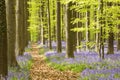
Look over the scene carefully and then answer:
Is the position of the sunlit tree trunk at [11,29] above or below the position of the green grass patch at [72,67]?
above

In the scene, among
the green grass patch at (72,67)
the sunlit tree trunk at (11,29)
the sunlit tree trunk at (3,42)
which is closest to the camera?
the sunlit tree trunk at (3,42)

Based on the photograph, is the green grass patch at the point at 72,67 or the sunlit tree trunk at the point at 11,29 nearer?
the sunlit tree trunk at the point at 11,29

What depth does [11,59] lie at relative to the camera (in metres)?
12.9

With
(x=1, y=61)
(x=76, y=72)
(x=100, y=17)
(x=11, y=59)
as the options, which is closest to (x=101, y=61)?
(x=76, y=72)

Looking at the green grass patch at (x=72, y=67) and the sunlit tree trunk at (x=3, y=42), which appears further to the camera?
the green grass patch at (x=72, y=67)

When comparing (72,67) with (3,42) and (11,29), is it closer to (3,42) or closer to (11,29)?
(11,29)

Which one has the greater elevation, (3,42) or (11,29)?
(11,29)

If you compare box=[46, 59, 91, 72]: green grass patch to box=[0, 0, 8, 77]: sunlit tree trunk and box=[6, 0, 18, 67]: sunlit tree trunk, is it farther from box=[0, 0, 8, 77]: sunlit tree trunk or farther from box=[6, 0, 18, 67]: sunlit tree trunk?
box=[0, 0, 8, 77]: sunlit tree trunk

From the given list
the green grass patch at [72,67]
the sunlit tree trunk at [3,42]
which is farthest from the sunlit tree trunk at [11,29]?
the sunlit tree trunk at [3,42]

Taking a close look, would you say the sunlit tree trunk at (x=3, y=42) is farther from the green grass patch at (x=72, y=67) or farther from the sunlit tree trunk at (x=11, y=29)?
the green grass patch at (x=72, y=67)

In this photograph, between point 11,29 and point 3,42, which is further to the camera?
point 11,29

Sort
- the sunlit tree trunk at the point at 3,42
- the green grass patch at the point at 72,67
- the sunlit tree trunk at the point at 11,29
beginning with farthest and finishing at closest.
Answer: the green grass patch at the point at 72,67
the sunlit tree trunk at the point at 11,29
the sunlit tree trunk at the point at 3,42

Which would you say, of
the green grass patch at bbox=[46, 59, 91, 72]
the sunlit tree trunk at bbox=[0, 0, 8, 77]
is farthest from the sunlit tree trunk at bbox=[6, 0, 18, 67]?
the sunlit tree trunk at bbox=[0, 0, 8, 77]

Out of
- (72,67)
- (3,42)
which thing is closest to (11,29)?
(72,67)
